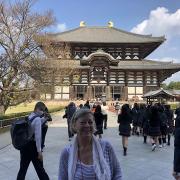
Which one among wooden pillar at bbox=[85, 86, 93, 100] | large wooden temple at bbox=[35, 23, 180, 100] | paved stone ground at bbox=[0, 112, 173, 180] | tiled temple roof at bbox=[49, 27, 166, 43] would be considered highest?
tiled temple roof at bbox=[49, 27, 166, 43]

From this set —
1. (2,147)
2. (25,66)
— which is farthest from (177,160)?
(25,66)

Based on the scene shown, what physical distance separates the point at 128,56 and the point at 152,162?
1724 inches

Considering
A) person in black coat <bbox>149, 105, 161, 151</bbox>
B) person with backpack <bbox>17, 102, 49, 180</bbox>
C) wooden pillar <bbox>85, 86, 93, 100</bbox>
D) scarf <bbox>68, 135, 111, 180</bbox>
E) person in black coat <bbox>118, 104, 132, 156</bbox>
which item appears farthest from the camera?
wooden pillar <bbox>85, 86, 93, 100</bbox>

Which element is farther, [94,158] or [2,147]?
[2,147]

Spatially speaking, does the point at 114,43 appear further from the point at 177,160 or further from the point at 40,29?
the point at 177,160

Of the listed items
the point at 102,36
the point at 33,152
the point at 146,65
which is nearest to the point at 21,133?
the point at 33,152

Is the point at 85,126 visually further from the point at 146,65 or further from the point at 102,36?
the point at 102,36

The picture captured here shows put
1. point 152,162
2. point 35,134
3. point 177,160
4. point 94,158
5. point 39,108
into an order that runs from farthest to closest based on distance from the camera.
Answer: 1. point 152,162
2. point 39,108
3. point 35,134
4. point 177,160
5. point 94,158

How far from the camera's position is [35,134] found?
250 inches

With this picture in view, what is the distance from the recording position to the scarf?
293 cm

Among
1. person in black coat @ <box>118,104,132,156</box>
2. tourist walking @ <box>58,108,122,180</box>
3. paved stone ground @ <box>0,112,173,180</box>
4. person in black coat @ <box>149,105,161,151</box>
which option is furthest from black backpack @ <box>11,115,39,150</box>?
person in black coat @ <box>149,105,161,151</box>

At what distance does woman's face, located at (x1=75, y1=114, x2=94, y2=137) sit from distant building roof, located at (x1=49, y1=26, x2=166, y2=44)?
156 ft

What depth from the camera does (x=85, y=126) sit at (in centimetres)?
303

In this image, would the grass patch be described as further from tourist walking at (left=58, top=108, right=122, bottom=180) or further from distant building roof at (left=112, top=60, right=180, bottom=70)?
tourist walking at (left=58, top=108, right=122, bottom=180)
